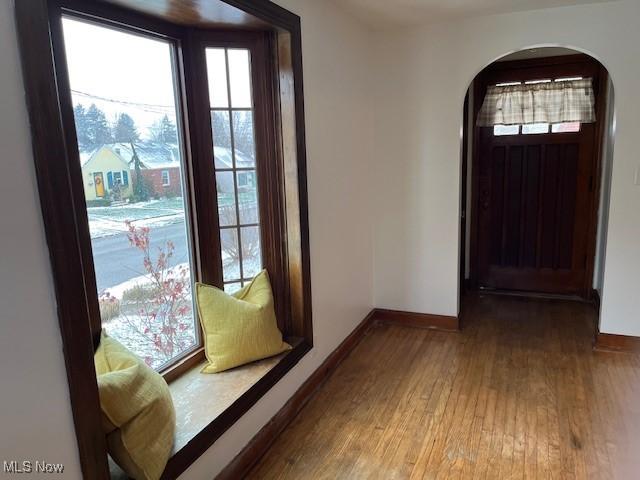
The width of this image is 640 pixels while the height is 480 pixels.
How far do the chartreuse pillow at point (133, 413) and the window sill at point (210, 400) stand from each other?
82 millimetres

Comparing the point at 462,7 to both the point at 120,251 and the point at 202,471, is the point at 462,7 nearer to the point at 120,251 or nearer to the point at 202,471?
the point at 120,251

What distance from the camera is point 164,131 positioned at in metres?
2.03

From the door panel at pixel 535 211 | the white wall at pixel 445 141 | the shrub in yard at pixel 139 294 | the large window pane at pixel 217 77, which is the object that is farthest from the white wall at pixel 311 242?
the door panel at pixel 535 211

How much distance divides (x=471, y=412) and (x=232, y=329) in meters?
1.34

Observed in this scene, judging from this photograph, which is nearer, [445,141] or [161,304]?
[161,304]

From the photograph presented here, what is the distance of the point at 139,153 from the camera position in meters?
1.90

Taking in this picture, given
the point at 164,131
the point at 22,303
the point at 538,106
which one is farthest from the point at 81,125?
the point at 538,106

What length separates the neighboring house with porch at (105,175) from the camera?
1.65m

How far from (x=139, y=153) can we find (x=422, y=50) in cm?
223

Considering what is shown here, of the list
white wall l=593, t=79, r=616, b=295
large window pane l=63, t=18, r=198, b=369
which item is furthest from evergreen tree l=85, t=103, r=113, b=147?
white wall l=593, t=79, r=616, b=295

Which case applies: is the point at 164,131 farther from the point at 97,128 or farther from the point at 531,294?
the point at 531,294

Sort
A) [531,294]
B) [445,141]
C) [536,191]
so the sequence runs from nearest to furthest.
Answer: [445,141] < [536,191] < [531,294]

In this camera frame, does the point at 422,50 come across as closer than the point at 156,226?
No

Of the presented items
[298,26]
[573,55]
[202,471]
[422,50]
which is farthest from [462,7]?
[202,471]
